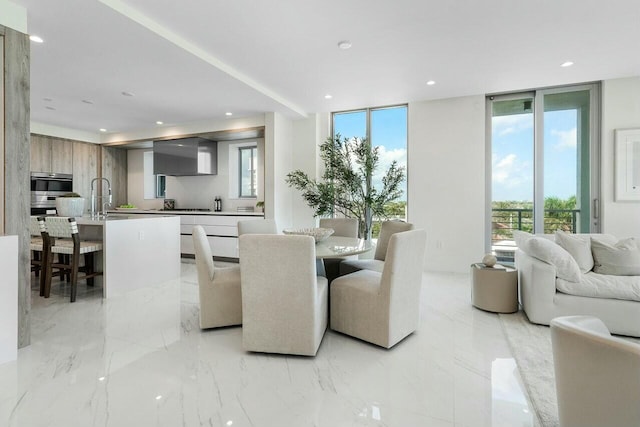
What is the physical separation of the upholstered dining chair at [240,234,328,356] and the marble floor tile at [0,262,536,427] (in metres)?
0.12

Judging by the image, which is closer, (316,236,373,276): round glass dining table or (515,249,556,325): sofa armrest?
(316,236,373,276): round glass dining table

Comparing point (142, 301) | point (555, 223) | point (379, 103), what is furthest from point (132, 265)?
point (555, 223)

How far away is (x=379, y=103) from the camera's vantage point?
5.17 metres

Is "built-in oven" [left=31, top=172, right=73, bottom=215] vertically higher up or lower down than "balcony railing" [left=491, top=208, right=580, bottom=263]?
higher up

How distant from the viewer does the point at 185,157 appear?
6176 millimetres

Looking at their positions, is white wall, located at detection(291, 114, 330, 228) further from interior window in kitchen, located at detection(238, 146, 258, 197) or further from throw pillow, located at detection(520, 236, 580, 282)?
throw pillow, located at detection(520, 236, 580, 282)

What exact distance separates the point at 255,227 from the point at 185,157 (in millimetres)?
3224

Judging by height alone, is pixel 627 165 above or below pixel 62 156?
below

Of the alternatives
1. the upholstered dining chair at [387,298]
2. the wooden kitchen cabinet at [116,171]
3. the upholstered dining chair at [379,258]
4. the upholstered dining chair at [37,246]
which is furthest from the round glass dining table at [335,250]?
the wooden kitchen cabinet at [116,171]

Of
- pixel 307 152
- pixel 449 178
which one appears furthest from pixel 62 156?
pixel 449 178

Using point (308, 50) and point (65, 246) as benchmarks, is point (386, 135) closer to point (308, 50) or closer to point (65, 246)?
point (308, 50)

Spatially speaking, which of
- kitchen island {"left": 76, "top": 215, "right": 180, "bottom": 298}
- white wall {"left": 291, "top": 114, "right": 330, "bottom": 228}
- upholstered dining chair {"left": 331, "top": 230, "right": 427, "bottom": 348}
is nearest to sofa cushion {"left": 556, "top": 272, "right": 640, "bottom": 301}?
upholstered dining chair {"left": 331, "top": 230, "right": 427, "bottom": 348}

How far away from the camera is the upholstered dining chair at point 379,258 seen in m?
3.31

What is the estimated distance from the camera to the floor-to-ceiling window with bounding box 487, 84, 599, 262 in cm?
443
